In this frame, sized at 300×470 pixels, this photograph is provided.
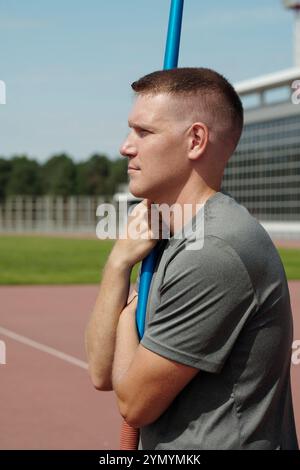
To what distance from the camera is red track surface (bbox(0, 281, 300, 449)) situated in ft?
18.9

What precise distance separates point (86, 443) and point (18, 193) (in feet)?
313

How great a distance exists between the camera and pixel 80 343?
33.2 ft

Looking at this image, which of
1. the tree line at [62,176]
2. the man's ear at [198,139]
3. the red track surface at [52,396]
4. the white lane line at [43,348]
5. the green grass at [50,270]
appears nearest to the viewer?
the man's ear at [198,139]

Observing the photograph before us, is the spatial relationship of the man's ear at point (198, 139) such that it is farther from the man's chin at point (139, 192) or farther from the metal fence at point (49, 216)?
the metal fence at point (49, 216)

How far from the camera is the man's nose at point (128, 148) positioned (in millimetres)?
1859

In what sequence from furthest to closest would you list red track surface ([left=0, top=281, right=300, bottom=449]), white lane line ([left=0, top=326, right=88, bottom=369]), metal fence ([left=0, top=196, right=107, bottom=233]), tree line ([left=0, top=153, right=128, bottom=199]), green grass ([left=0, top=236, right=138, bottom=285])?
tree line ([left=0, top=153, right=128, bottom=199]), metal fence ([left=0, top=196, right=107, bottom=233]), green grass ([left=0, top=236, right=138, bottom=285]), white lane line ([left=0, top=326, right=88, bottom=369]), red track surface ([left=0, top=281, right=300, bottom=449])

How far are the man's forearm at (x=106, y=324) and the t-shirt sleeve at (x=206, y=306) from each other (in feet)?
0.64

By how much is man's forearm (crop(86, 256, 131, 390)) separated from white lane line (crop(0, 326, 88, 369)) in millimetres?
6647

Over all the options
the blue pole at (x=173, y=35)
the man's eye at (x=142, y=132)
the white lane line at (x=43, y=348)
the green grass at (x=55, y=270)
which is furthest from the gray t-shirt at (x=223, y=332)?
the green grass at (x=55, y=270)

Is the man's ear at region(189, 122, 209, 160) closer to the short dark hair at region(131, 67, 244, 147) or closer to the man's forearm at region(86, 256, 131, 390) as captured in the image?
the short dark hair at region(131, 67, 244, 147)

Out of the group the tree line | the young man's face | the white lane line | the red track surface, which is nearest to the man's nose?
the young man's face

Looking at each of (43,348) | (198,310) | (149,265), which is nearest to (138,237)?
(149,265)

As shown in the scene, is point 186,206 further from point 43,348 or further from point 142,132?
point 43,348

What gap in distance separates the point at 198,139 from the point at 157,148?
0.09m
